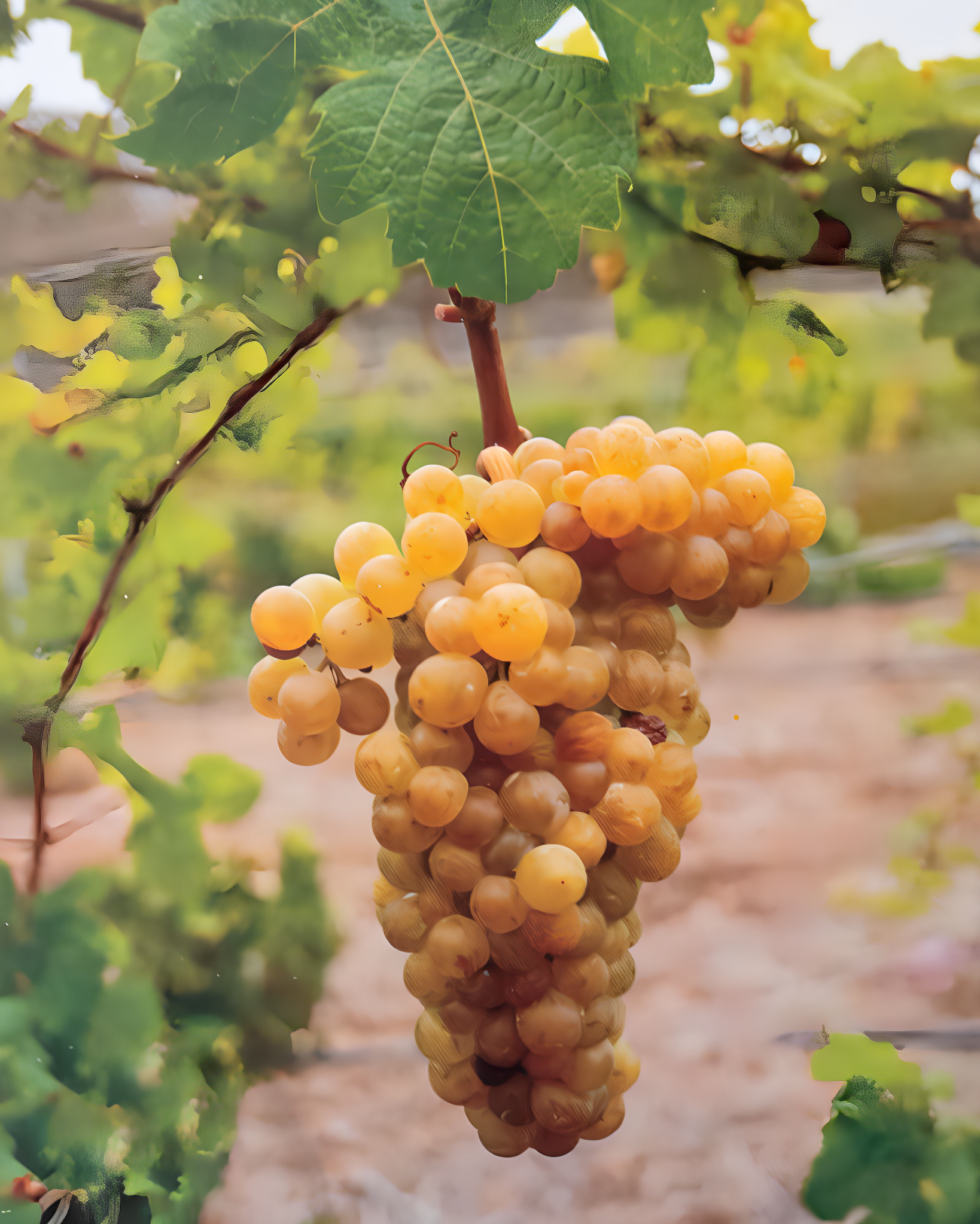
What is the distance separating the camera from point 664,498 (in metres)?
0.41

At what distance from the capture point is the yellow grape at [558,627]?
416mm

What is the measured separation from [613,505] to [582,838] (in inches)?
6.1

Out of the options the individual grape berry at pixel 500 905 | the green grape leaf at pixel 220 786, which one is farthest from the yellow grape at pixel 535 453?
the green grape leaf at pixel 220 786

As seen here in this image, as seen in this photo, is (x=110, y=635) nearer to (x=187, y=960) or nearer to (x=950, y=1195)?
(x=187, y=960)

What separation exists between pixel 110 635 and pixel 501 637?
1.30ft

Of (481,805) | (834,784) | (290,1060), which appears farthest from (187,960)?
(834,784)

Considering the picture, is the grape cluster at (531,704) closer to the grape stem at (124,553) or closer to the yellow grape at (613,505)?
the yellow grape at (613,505)

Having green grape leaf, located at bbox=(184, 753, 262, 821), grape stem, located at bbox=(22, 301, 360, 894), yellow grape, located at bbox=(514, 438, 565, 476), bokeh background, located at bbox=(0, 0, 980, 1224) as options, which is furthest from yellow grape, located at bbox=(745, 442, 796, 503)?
green grape leaf, located at bbox=(184, 753, 262, 821)

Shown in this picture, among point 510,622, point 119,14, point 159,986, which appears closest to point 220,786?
point 159,986

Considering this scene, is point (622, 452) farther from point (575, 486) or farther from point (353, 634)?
point (353, 634)

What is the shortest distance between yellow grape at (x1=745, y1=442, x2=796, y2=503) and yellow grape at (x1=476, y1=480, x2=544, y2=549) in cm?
13

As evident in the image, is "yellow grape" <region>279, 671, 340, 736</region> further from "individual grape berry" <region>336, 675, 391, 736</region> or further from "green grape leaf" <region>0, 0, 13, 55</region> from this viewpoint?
"green grape leaf" <region>0, 0, 13, 55</region>

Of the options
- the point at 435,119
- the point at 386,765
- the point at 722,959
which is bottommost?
the point at 722,959

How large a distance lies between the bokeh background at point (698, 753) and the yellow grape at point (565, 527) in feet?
0.85
